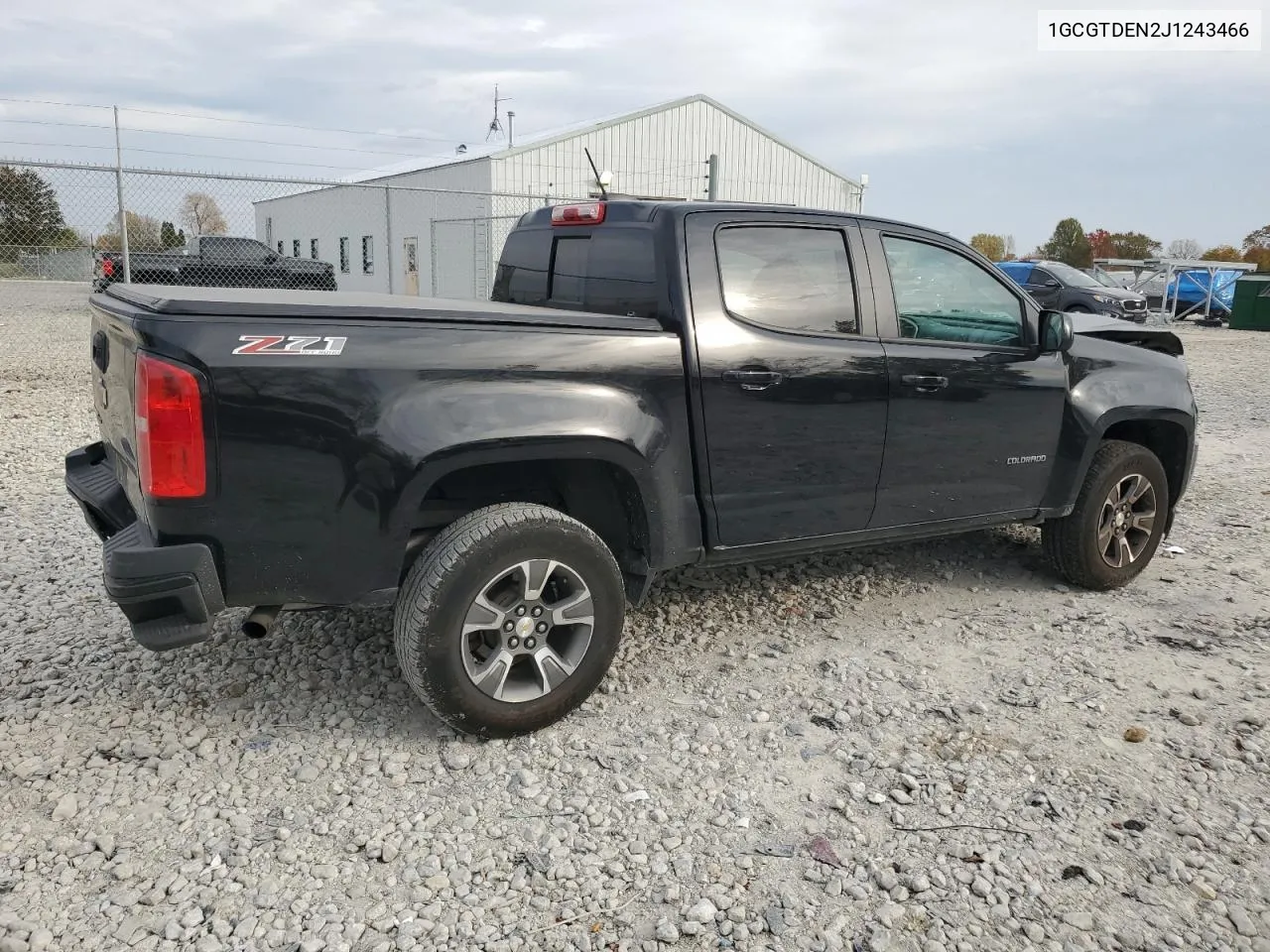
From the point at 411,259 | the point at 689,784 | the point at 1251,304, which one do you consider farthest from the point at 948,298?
Result: the point at 1251,304

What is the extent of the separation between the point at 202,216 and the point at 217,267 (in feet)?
2.69

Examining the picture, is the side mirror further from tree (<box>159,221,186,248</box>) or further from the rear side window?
tree (<box>159,221,186,248</box>)

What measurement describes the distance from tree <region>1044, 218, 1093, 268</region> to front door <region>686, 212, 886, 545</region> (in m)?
49.3

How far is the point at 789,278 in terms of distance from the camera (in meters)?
3.88

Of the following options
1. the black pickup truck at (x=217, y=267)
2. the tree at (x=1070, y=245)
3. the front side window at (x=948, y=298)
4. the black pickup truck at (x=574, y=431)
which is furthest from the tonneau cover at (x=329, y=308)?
the tree at (x=1070, y=245)

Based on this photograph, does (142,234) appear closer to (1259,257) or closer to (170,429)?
(170,429)

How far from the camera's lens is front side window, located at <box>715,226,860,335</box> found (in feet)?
12.2

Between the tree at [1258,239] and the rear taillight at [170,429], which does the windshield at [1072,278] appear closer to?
the rear taillight at [170,429]

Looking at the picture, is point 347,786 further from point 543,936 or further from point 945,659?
point 945,659

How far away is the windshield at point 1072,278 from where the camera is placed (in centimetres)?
2113

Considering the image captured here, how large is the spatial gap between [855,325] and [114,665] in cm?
320

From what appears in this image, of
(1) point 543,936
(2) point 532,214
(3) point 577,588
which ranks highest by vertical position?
(2) point 532,214

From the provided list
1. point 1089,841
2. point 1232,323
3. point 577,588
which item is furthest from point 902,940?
point 1232,323

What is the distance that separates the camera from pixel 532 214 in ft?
15.1
